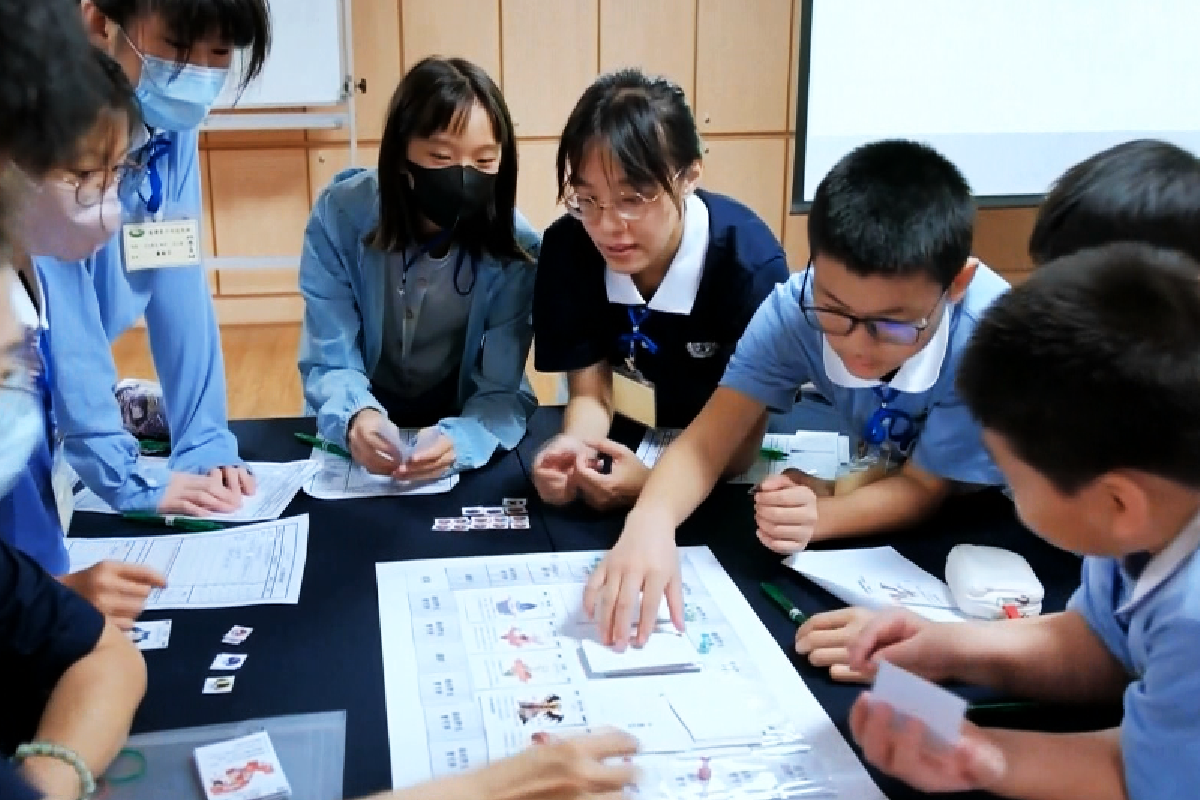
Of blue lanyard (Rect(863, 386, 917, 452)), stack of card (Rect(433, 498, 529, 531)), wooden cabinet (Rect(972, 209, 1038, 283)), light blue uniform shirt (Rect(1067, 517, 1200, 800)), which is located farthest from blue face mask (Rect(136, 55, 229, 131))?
wooden cabinet (Rect(972, 209, 1038, 283))

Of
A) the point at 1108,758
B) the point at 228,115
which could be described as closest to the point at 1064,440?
the point at 1108,758

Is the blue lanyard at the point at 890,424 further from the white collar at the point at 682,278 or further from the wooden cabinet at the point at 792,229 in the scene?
the wooden cabinet at the point at 792,229

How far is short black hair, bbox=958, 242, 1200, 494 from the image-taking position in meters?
0.81

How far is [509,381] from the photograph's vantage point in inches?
71.9

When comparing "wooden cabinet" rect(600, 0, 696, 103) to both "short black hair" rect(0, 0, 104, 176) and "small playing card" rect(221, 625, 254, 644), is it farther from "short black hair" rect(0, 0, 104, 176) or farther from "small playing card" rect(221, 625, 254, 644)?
"short black hair" rect(0, 0, 104, 176)

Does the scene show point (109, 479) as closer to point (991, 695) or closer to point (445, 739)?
point (445, 739)

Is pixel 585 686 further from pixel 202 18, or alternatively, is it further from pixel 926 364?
pixel 202 18

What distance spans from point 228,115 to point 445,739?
145 inches

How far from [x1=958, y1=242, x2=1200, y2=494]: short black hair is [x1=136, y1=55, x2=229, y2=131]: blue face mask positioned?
1166 millimetres

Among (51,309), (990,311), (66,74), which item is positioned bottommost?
(51,309)

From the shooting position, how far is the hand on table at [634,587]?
1.15 m

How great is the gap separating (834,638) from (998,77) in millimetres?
3807

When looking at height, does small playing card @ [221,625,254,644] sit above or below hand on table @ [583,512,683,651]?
below

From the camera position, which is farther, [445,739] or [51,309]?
[51,309]
